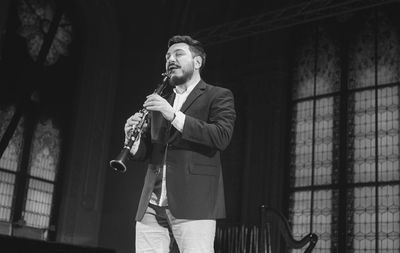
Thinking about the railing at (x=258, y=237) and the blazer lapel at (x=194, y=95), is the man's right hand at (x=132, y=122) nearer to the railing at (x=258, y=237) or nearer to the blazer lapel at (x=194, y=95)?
the blazer lapel at (x=194, y=95)

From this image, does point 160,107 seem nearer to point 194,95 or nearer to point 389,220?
point 194,95

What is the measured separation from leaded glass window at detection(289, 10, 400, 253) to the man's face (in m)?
6.55

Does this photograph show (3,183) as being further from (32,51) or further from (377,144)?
(377,144)

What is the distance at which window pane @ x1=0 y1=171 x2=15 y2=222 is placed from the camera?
8758 mm

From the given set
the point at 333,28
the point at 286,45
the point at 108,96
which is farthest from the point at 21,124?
the point at 333,28

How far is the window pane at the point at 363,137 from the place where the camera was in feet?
29.0

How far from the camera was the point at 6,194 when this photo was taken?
8812 mm

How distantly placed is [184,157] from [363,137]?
277 inches

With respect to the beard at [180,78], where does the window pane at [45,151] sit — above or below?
above

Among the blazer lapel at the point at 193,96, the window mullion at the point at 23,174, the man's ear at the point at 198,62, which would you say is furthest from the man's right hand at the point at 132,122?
the window mullion at the point at 23,174

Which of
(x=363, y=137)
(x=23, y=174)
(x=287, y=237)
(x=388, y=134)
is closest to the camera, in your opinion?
(x=287, y=237)

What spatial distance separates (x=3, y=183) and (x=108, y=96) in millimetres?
2197

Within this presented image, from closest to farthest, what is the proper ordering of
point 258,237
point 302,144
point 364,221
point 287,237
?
1. point 287,237
2. point 258,237
3. point 364,221
4. point 302,144

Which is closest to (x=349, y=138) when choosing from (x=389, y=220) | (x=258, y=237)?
(x=389, y=220)
